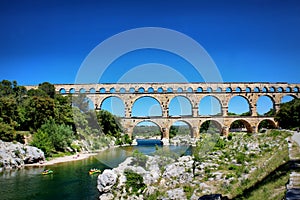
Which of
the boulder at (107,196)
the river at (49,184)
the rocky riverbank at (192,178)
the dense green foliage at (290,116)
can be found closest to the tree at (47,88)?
the river at (49,184)

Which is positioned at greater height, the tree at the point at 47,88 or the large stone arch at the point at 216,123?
A: the tree at the point at 47,88

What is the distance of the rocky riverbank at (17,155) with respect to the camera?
17609mm

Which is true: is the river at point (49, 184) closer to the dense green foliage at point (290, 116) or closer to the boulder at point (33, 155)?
the boulder at point (33, 155)

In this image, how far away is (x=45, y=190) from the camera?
11.8 metres

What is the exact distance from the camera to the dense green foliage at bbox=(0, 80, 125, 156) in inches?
879

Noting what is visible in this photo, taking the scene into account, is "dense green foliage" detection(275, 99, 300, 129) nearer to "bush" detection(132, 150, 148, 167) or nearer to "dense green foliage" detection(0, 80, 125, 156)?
"dense green foliage" detection(0, 80, 125, 156)

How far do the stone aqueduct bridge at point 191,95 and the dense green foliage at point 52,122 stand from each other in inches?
148

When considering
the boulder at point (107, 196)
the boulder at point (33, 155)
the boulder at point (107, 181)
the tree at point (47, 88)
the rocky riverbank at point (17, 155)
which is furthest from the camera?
the tree at point (47, 88)

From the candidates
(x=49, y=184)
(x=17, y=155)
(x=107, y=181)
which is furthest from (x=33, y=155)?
(x=107, y=181)

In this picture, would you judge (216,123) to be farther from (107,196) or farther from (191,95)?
(107,196)

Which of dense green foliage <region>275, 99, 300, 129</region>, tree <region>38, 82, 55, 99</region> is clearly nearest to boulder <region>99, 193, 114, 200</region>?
dense green foliage <region>275, 99, 300, 129</region>

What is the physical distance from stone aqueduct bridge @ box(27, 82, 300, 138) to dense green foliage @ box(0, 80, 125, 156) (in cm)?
376

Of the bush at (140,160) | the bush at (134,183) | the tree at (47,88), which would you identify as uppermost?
the tree at (47,88)

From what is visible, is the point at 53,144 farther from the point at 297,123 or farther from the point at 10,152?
the point at 297,123
